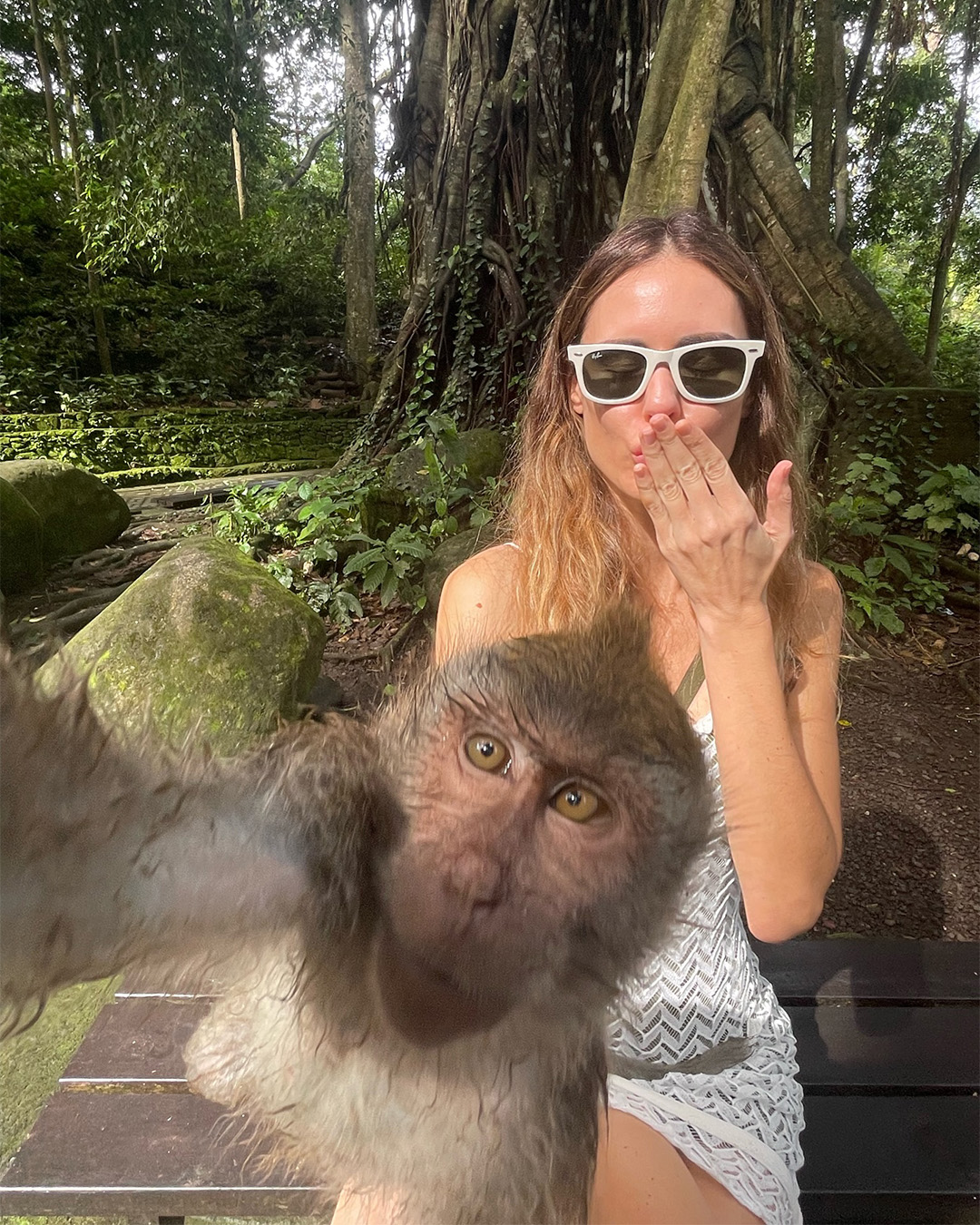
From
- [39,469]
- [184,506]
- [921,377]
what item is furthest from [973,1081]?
[39,469]

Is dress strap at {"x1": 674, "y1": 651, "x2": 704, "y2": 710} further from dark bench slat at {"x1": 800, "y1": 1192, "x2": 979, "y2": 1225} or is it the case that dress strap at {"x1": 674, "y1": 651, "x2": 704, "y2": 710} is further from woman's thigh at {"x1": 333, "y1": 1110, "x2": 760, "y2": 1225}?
dark bench slat at {"x1": 800, "y1": 1192, "x2": 979, "y2": 1225}

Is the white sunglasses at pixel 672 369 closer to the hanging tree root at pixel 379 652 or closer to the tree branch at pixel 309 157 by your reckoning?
the hanging tree root at pixel 379 652

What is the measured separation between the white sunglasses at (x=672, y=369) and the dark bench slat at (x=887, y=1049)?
0.89 m

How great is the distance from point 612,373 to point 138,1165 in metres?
0.80

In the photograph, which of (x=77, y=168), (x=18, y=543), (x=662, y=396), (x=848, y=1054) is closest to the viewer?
(x=662, y=396)

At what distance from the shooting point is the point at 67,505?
0.57 meters

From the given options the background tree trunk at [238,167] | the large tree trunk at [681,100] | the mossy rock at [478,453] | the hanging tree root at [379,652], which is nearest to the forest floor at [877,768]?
the hanging tree root at [379,652]

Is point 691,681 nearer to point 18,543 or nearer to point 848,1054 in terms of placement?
point 18,543

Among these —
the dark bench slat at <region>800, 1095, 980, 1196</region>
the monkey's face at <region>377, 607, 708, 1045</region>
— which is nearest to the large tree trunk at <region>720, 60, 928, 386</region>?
the monkey's face at <region>377, 607, 708, 1045</region>

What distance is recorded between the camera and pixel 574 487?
0.51 m

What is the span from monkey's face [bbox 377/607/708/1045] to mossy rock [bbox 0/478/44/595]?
32 centimetres

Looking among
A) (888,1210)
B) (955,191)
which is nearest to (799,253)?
(955,191)

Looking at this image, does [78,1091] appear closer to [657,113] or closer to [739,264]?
[739,264]

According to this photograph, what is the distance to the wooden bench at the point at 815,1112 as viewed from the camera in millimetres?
626
